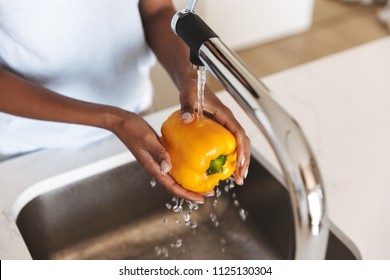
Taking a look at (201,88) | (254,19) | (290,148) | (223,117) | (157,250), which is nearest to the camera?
(290,148)

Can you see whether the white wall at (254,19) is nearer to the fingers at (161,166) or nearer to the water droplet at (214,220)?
Answer: the water droplet at (214,220)

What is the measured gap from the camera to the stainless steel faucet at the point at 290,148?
505 mm

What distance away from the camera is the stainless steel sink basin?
3.50ft

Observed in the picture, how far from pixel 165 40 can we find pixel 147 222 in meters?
0.41

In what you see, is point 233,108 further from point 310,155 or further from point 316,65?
point 310,155

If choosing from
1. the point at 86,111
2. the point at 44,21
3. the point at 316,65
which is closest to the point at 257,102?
the point at 86,111

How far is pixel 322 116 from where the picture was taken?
1.15 meters

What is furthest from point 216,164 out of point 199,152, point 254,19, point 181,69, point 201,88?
point 254,19

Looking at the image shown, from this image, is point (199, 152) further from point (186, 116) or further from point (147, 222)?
point (147, 222)

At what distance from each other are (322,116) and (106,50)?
1.62 feet

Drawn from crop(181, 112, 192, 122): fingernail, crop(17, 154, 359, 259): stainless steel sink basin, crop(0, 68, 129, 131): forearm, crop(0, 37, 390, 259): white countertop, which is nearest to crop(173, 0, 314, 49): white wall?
crop(0, 37, 390, 259): white countertop

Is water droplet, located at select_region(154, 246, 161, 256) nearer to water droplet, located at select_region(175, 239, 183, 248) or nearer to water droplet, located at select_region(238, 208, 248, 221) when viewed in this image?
water droplet, located at select_region(175, 239, 183, 248)

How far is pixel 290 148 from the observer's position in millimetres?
503

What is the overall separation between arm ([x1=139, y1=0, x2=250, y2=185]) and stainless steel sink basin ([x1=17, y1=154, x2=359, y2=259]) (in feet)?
0.75
